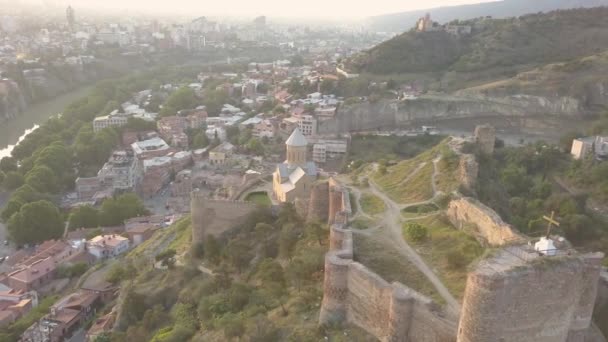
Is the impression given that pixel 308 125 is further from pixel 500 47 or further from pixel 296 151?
pixel 500 47

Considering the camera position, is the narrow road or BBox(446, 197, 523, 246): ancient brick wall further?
BBox(446, 197, 523, 246): ancient brick wall

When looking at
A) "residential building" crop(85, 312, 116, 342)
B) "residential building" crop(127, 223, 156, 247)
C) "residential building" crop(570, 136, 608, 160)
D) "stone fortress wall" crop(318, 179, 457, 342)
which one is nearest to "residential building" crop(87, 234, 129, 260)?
"residential building" crop(127, 223, 156, 247)

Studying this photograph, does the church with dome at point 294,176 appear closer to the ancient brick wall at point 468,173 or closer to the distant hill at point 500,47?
the ancient brick wall at point 468,173

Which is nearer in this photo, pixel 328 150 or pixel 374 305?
pixel 374 305

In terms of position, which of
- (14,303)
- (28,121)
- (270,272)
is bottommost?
(28,121)

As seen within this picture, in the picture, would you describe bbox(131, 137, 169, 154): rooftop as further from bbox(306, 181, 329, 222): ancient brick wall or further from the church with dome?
bbox(306, 181, 329, 222): ancient brick wall

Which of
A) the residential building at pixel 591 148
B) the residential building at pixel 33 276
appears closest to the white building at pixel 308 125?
the residential building at pixel 591 148

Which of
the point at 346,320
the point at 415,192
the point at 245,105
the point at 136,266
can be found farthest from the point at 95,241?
the point at 245,105

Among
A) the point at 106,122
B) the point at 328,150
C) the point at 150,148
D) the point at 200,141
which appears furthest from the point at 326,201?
the point at 106,122
